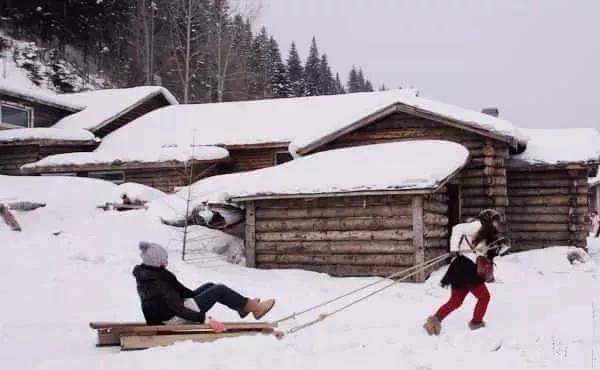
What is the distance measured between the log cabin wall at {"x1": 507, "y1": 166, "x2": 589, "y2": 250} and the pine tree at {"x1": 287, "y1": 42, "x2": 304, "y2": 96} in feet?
134

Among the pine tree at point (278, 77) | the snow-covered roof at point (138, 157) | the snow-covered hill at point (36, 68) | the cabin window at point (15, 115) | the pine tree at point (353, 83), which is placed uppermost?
the pine tree at point (353, 83)

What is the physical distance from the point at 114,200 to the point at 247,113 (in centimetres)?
1009

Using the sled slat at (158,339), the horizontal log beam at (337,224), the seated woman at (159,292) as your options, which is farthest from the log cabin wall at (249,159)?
the sled slat at (158,339)

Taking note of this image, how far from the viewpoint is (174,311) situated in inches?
249

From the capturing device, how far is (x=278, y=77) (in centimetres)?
5378

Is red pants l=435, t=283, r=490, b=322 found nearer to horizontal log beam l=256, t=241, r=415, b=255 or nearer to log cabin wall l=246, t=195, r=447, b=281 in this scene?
log cabin wall l=246, t=195, r=447, b=281

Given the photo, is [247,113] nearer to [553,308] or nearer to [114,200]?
[114,200]

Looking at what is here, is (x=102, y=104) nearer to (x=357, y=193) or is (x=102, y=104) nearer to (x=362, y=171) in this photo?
(x=362, y=171)

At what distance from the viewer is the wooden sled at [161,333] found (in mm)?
6047

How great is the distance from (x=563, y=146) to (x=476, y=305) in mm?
11051

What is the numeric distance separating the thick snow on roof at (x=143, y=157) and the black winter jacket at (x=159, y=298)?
13.5m

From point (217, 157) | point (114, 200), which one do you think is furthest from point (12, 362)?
point (217, 157)

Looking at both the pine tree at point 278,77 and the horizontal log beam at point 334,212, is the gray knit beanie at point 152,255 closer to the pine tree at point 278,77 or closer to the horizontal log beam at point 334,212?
the horizontal log beam at point 334,212

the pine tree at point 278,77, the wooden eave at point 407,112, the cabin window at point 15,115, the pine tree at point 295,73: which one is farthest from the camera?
the pine tree at point 295,73
